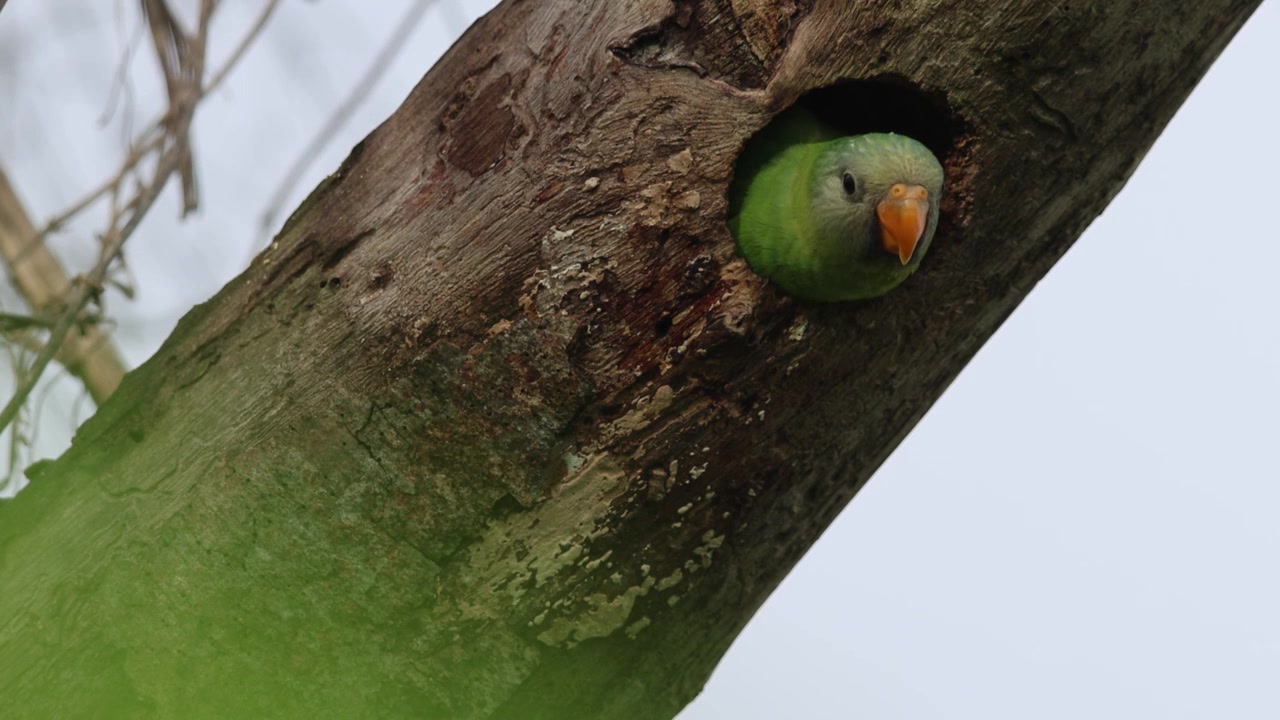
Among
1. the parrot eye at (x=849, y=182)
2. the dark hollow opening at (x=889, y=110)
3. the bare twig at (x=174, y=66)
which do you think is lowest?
the bare twig at (x=174, y=66)

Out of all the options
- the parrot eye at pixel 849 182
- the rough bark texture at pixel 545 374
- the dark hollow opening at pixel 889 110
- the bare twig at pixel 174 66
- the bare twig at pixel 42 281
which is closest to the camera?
the rough bark texture at pixel 545 374

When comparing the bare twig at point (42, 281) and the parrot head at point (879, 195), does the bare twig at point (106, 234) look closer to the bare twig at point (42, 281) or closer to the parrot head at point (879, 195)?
the bare twig at point (42, 281)

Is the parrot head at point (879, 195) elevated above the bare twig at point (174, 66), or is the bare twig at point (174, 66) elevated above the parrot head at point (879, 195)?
the parrot head at point (879, 195)

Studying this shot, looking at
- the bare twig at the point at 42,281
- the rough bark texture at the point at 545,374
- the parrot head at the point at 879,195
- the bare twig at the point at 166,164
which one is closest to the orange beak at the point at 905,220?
the parrot head at the point at 879,195

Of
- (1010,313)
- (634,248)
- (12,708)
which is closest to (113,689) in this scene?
(12,708)

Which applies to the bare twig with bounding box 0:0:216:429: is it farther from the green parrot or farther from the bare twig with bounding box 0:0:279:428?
the green parrot

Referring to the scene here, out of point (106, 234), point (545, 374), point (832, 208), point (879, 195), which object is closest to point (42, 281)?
point (106, 234)

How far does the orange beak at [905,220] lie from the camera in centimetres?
192

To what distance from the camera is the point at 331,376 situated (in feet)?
6.41

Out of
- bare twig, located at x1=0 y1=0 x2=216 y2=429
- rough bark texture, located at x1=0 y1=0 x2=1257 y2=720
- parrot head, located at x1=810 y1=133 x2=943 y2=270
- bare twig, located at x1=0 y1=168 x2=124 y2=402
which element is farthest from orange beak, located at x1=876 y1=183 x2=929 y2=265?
bare twig, located at x1=0 y1=168 x2=124 y2=402

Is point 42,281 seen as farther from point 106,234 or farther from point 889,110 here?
point 889,110

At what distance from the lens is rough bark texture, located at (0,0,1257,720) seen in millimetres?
1853

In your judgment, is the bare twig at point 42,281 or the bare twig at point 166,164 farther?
the bare twig at point 42,281

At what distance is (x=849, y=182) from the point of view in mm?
2137
